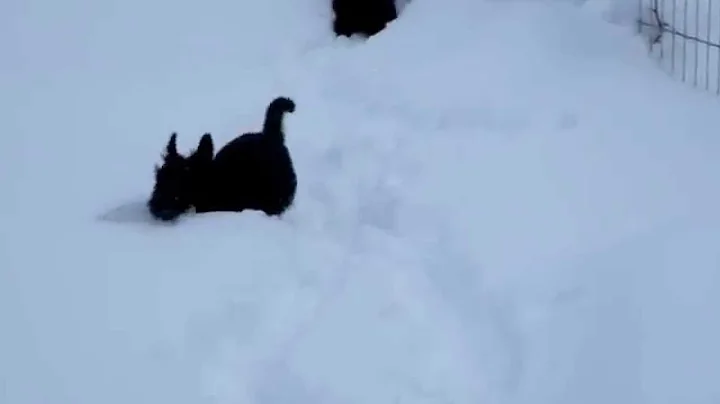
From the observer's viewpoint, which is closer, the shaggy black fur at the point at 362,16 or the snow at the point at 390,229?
the snow at the point at 390,229

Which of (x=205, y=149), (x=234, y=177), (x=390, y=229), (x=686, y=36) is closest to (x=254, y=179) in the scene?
(x=234, y=177)

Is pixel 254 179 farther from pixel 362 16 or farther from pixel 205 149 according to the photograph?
pixel 362 16

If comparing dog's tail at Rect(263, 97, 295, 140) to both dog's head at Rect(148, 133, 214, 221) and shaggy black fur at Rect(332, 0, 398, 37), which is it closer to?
dog's head at Rect(148, 133, 214, 221)

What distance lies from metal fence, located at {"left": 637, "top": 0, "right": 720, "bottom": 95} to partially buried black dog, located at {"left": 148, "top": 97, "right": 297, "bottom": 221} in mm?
1643

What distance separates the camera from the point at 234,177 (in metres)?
3.62

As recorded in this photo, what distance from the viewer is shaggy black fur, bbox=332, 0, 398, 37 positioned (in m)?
5.35

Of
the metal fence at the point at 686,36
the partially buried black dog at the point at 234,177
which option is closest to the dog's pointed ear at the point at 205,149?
the partially buried black dog at the point at 234,177

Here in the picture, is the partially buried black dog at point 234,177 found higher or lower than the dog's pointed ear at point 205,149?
lower

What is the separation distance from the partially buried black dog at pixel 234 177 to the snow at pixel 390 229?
10 centimetres

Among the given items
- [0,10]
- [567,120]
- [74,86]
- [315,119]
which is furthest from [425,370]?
[0,10]

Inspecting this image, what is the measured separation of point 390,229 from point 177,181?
72 centimetres

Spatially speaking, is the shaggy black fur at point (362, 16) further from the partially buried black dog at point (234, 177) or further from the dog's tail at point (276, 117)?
the partially buried black dog at point (234, 177)

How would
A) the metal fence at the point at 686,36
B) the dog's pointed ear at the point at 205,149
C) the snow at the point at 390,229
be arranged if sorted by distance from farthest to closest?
the metal fence at the point at 686,36 < the dog's pointed ear at the point at 205,149 < the snow at the point at 390,229

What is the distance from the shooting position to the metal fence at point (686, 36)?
426cm
